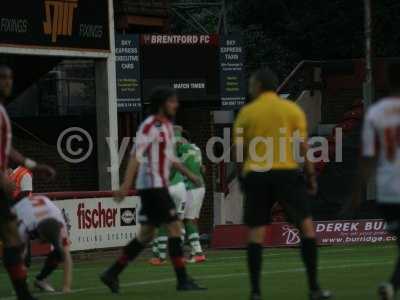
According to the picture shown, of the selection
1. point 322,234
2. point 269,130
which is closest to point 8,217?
point 269,130

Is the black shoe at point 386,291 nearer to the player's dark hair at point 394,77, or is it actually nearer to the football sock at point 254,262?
the player's dark hair at point 394,77

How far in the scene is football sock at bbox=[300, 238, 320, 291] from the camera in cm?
1216

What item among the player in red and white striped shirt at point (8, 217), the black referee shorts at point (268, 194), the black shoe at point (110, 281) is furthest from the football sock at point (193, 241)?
the black referee shorts at point (268, 194)

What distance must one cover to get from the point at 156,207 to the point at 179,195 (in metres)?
6.69

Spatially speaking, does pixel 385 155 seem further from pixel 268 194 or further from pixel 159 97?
pixel 159 97

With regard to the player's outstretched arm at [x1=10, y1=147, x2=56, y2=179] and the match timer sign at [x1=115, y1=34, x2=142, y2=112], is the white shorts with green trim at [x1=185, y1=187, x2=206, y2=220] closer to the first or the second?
the player's outstretched arm at [x1=10, y1=147, x2=56, y2=179]

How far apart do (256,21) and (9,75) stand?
3528cm

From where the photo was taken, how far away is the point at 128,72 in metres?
32.2

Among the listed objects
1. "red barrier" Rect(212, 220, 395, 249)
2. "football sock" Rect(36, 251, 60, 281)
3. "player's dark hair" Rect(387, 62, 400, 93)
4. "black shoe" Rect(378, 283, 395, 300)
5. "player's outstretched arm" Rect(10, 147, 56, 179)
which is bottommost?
"red barrier" Rect(212, 220, 395, 249)

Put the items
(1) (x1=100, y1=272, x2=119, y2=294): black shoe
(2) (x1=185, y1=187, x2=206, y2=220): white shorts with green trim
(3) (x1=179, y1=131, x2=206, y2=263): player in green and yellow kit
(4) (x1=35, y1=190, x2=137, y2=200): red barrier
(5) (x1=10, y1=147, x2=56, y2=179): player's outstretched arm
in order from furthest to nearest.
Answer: (4) (x1=35, y1=190, x2=137, y2=200): red barrier
(2) (x1=185, y1=187, x2=206, y2=220): white shorts with green trim
(3) (x1=179, y1=131, x2=206, y2=263): player in green and yellow kit
(1) (x1=100, y1=272, x2=119, y2=294): black shoe
(5) (x1=10, y1=147, x2=56, y2=179): player's outstretched arm

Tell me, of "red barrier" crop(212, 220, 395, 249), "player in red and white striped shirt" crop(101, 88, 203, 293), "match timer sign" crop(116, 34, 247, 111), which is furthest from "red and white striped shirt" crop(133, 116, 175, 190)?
"match timer sign" crop(116, 34, 247, 111)

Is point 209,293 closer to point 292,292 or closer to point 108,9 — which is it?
point 292,292

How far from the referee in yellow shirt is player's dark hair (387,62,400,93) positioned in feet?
4.85

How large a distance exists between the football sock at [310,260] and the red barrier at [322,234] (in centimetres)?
1283
